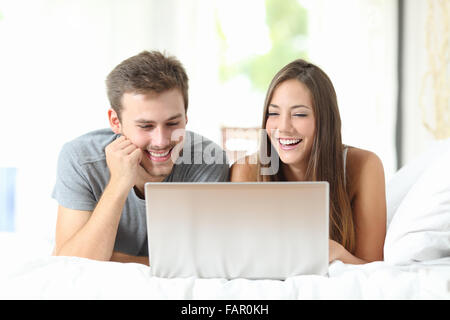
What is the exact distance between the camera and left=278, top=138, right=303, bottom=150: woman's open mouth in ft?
5.06

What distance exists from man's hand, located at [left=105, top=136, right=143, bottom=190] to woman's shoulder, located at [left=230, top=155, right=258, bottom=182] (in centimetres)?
33

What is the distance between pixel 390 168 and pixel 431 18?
3.55 feet

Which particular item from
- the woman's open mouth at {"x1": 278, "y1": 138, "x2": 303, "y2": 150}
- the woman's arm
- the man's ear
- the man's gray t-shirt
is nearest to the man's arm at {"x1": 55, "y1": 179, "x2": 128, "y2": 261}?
the man's gray t-shirt

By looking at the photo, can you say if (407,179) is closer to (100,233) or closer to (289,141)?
(289,141)

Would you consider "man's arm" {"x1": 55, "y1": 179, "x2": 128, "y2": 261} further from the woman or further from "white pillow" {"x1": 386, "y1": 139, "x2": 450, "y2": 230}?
"white pillow" {"x1": 386, "y1": 139, "x2": 450, "y2": 230}

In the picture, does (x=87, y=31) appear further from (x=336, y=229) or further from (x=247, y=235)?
(x=247, y=235)

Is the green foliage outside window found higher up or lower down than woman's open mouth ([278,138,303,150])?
higher up

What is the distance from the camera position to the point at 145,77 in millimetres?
1536

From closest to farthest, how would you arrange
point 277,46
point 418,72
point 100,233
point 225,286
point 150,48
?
1. point 225,286
2. point 100,233
3. point 418,72
4. point 150,48
5. point 277,46

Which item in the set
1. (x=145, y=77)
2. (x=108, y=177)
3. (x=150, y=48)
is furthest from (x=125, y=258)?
(x=150, y=48)

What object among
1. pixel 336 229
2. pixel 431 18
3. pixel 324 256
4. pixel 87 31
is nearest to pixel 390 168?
pixel 431 18

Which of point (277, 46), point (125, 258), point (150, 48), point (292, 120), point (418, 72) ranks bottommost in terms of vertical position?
point (125, 258)

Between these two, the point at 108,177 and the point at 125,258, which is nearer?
the point at 125,258

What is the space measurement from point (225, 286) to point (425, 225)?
0.52 metres
